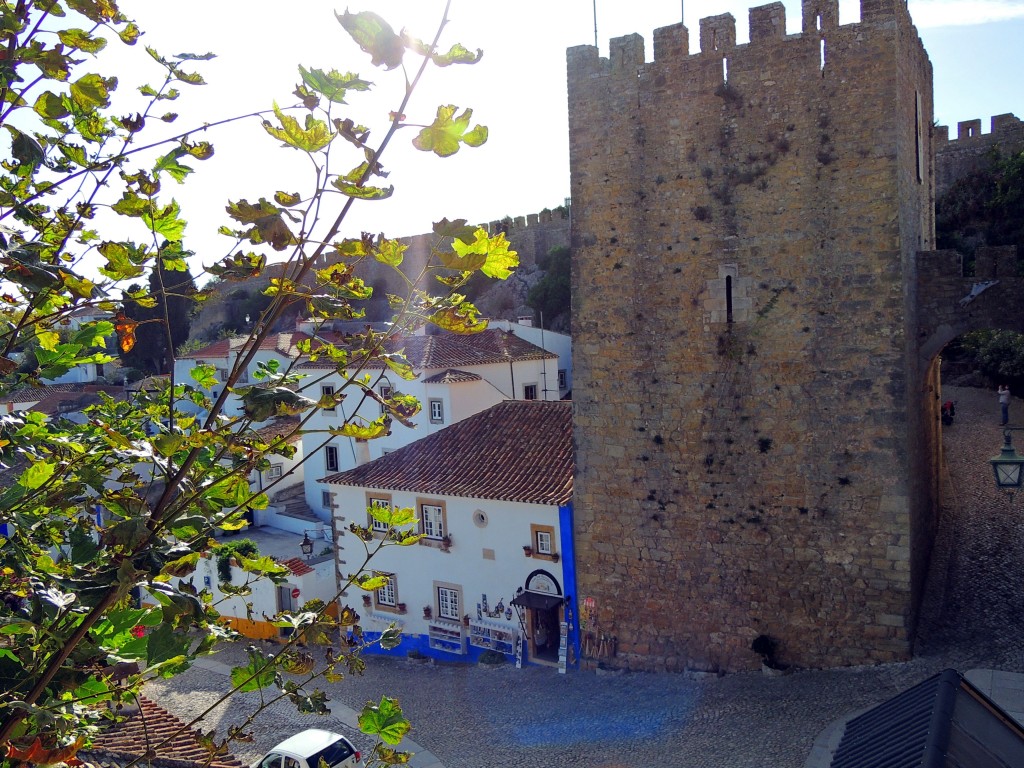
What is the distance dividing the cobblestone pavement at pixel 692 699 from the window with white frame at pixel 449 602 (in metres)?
0.99

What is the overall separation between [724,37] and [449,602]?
997 centimetres

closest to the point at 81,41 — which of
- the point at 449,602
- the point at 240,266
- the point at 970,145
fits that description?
the point at 240,266

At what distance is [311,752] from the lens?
1085cm

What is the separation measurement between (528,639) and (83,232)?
38.0ft

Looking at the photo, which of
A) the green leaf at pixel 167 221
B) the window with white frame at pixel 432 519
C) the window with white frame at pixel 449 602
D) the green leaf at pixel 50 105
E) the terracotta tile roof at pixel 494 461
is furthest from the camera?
the window with white frame at pixel 432 519

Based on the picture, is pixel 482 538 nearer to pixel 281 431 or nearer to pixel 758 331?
pixel 758 331

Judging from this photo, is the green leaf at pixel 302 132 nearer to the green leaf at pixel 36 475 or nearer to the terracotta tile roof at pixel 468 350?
the green leaf at pixel 36 475

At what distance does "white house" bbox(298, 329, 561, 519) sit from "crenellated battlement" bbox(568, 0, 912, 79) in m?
10.1

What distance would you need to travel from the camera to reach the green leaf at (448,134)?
2.32 meters

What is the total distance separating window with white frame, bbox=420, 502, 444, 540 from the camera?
15102 mm

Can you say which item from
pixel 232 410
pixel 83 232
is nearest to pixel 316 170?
pixel 83 232

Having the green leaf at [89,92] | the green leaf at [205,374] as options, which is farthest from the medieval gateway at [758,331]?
the green leaf at [89,92]

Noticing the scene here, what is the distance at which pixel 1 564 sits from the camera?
9.93 ft

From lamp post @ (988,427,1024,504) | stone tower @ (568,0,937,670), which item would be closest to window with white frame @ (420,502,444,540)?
stone tower @ (568,0,937,670)
